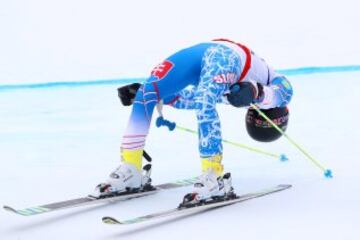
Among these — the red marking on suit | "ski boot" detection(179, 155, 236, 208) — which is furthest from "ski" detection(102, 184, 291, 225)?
the red marking on suit

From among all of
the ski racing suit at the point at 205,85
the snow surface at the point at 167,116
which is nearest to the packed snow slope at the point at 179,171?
the snow surface at the point at 167,116

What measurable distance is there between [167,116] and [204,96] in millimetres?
3671

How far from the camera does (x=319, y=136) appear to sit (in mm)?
4738

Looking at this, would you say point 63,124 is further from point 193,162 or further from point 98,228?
point 98,228

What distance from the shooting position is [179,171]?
12.3 ft

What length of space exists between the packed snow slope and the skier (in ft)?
0.36

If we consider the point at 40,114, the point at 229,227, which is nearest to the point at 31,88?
the point at 40,114

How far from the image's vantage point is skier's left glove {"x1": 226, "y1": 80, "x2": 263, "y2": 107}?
2834 millimetres

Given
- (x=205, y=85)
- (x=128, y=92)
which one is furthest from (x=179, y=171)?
(x=205, y=85)

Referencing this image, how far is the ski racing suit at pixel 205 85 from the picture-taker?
2.83m

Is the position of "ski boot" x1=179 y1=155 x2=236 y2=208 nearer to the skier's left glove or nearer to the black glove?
the skier's left glove

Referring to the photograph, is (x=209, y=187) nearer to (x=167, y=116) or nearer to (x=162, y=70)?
(x=162, y=70)

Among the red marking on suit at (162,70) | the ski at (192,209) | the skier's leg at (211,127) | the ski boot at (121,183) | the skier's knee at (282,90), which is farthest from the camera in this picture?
the skier's knee at (282,90)

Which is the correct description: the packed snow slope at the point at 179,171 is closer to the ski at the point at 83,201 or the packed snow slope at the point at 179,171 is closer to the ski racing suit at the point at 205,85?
the ski at the point at 83,201
